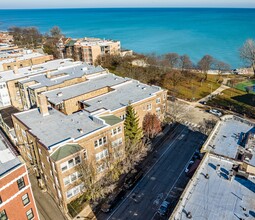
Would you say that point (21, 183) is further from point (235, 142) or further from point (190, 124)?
point (190, 124)

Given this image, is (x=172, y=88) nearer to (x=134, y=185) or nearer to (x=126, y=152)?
(x=126, y=152)

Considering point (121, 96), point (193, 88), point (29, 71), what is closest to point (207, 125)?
point (121, 96)

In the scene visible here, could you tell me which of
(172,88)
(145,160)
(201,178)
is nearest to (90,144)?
(145,160)

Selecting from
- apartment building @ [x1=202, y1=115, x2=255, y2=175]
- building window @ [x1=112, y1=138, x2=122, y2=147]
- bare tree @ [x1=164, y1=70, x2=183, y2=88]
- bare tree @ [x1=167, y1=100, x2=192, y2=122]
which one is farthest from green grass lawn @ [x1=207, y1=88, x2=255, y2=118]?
building window @ [x1=112, y1=138, x2=122, y2=147]

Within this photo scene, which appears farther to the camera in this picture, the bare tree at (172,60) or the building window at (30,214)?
the bare tree at (172,60)

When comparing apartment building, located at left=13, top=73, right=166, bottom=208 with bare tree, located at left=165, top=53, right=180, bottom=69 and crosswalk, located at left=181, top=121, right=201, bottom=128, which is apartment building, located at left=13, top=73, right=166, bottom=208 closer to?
crosswalk, located at left=181, top=121, right=201, bottom=128

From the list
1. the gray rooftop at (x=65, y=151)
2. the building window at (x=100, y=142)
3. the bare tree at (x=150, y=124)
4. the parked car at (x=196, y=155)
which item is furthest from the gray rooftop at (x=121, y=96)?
the parked car at (x=196, y=155)

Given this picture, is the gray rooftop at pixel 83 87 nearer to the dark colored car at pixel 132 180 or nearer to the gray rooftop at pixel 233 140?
the dark colored car at pixel 132 180
